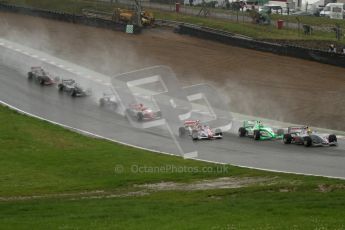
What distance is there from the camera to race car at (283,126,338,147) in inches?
1252

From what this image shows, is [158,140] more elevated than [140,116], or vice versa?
[140,116]

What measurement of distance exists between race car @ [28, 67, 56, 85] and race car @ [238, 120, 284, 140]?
1679cm

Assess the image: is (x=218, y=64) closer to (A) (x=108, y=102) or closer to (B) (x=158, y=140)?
(A) (x=108, y=102)

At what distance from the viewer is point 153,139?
3394 centimetres

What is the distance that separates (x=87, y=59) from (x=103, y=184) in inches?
1290

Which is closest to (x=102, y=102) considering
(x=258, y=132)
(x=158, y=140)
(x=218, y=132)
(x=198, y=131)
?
(x=158, y=140)

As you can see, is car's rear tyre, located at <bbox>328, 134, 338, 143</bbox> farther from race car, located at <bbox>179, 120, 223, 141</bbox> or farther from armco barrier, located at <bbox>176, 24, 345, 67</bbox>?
armco barrier, located at <bbox>176, 24, 345, 67</bbox>

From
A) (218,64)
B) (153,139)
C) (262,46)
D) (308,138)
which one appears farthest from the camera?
(262,46)

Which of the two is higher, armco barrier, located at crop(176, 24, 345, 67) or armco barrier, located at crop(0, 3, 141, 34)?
armco barrier, located at crop(0, 3, 141, 34)

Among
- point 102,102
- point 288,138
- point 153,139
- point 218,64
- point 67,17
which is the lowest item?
point 153,139

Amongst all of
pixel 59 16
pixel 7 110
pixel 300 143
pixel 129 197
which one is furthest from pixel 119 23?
pixel 129 197

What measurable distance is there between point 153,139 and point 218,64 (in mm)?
19398

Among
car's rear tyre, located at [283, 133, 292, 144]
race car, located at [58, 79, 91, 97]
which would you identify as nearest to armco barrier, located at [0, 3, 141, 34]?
race car, located at [58, 79, 91, 97]

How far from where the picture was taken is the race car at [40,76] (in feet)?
155
